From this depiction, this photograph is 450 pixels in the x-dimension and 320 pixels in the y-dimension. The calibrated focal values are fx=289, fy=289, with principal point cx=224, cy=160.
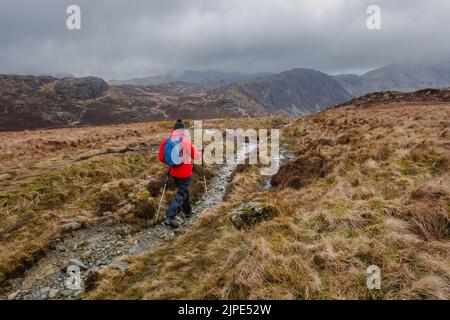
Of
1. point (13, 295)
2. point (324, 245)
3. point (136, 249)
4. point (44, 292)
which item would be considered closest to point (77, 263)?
point (44, 292)

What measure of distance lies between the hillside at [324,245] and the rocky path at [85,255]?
77 centimetres

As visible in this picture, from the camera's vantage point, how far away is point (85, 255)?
33.1 ft

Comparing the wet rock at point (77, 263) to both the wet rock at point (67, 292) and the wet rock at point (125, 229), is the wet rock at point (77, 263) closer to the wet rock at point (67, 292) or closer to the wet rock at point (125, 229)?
the wet rock at point (67, 292)

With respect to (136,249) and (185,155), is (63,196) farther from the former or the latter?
(185,155)

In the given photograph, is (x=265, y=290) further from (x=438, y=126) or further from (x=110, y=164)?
(x=438, y=126)

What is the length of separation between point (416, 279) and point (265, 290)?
9.48 ft

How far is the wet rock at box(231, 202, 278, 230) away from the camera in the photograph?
402 inches

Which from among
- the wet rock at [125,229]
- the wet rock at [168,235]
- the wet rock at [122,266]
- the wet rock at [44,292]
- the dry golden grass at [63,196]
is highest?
the dry golden grass at [63,196]

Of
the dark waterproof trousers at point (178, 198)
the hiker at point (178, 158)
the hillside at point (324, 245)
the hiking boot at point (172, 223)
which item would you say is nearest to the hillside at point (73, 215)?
the hiking boot at point (172, 223)

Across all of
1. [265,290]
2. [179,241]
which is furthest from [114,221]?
[265,290]

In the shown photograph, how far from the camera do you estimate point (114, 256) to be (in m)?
10.2

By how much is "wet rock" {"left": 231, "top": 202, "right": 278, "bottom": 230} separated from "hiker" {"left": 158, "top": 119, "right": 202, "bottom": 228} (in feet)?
9.24

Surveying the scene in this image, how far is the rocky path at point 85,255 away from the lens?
27.6 feet

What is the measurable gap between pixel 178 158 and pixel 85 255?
4.84m
